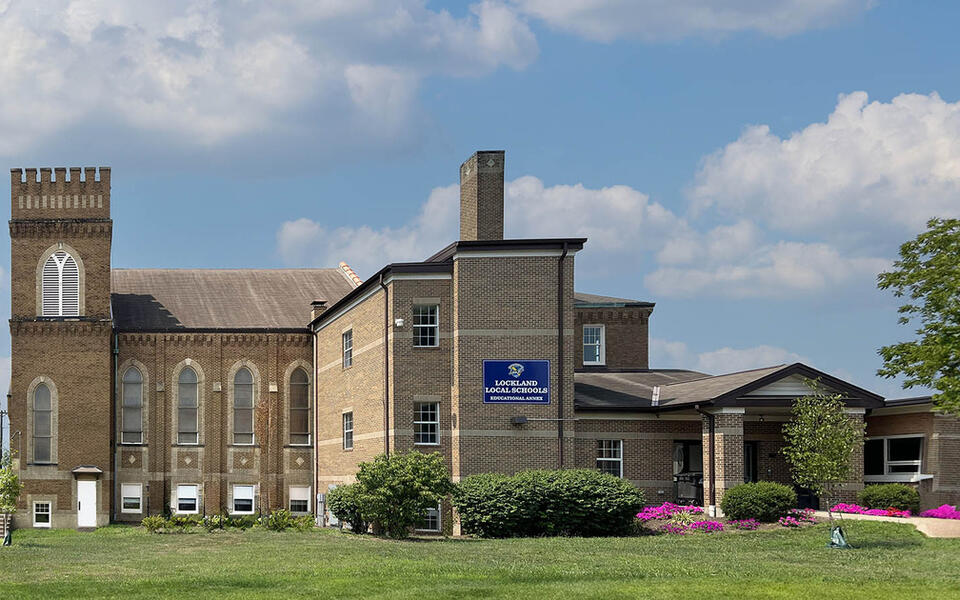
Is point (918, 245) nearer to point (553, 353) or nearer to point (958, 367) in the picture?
point (958, 367)

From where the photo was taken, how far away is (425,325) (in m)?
40.6

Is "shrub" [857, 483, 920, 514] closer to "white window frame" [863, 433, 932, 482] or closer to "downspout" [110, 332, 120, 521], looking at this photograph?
"white window frame" [863, 433, 932, 482]

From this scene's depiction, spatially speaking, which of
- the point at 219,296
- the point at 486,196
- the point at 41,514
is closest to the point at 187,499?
the point at 41,514

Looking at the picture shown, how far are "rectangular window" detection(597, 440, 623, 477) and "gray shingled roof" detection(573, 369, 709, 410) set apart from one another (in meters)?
1.33

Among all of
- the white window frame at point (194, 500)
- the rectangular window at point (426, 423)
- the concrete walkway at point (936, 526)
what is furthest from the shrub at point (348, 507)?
the concrete walkway at point (936, 526)

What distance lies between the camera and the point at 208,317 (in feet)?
184

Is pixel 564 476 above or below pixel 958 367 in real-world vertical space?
below

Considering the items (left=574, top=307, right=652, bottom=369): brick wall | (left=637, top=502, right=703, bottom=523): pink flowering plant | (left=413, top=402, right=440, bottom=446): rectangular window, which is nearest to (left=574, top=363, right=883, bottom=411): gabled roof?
(left=637, top=502, right=703, bottom=523): pink flowering plant

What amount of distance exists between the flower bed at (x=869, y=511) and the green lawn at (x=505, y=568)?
3533 millimetres

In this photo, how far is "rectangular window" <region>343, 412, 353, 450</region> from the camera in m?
47.5

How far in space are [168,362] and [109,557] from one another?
83.5 feet

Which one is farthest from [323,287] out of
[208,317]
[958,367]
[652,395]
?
[958,367]

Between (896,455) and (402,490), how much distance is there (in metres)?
17.8

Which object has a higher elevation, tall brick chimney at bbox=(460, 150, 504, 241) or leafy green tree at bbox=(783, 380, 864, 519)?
tall brick chimney at bbox=(460, 150, 504, 241)
